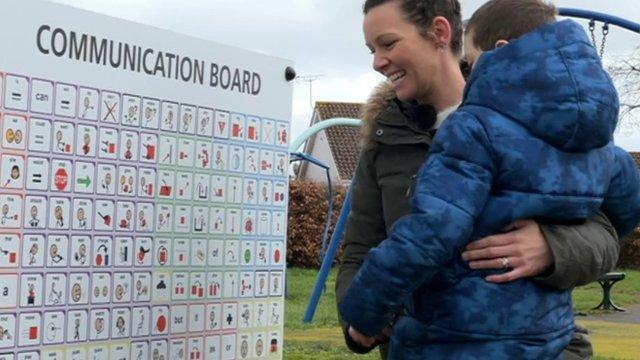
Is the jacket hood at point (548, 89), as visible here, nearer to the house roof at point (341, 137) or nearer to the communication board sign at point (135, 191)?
the communication board sign at point (135, 191)

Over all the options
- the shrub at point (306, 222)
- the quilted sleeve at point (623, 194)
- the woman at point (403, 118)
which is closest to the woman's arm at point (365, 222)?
the woman at point (403, 118)

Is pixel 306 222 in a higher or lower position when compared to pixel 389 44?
lower

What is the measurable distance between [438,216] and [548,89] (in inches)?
15.8

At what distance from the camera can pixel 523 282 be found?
8.09 feet

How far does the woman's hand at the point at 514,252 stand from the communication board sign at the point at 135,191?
1.08 m

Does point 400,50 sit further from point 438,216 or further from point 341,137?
point 341,137

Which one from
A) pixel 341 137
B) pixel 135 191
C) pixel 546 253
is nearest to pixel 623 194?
pixel 546 253

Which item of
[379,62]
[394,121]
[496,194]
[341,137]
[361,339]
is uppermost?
[341,137]

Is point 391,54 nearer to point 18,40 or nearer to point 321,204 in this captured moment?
point 18,40

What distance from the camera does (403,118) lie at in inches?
115

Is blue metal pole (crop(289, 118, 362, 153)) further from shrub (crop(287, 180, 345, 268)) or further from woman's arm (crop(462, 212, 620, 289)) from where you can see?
woman's arm (crop(462, 212, 620, 289))

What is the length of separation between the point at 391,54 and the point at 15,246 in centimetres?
110

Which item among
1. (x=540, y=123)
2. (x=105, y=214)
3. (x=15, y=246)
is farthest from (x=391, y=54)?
(x=15, y=246)

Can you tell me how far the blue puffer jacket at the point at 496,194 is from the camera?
2.32 metres
